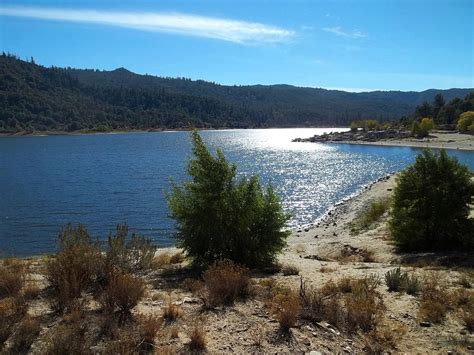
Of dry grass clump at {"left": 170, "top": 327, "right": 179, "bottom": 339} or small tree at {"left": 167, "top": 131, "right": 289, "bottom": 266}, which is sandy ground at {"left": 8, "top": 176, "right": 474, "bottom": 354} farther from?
small tree at {"left": 167, "top": 131, "right": 289, "bottom": 266}

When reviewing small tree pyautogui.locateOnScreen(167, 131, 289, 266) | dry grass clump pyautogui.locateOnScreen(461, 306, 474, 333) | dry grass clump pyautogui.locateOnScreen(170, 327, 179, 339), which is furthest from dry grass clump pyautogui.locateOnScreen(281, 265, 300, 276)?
dry grass clump pyautogui.locateOnScreen(170, 327, 179, 339)

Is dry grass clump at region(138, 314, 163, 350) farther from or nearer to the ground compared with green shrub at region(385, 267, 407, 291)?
farther from the ground

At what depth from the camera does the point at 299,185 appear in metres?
59.2

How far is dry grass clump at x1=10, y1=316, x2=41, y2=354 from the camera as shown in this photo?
6.54m

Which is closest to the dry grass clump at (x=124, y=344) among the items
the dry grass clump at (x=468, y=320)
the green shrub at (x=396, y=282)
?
the dry grass clump at (x=468, y=320)

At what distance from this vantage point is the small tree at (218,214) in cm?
1403

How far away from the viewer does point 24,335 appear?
6789 mm

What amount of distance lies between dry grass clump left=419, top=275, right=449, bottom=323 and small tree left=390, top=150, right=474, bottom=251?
7.39 m

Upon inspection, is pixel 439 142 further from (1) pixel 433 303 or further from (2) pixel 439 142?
(1) pixel 433 303

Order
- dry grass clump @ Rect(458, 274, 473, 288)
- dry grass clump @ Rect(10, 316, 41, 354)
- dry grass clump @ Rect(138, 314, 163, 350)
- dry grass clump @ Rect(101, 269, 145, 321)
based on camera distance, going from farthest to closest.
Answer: dry grass clump @ Rect(458, 274, 473, 288), dry grass clump @ Rect(101, 269, 145, 321), dry grass clump @ Rect(138, 314, 163, 350), dry grass clump @ Rect(10, 316, 41, 354)

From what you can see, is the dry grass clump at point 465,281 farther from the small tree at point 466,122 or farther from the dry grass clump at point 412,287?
the small tree at point 466,122

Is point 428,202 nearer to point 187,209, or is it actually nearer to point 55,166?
point 187,209

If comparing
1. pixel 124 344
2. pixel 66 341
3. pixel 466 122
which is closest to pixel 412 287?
pixel 124 344

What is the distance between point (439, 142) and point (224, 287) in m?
122
